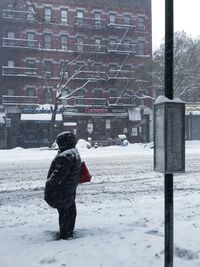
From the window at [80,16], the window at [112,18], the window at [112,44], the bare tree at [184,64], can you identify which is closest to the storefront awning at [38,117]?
the window at [112,44]

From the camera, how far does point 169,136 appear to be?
14.8 ft

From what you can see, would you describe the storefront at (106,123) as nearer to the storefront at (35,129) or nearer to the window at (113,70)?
the storefront at (35,129)

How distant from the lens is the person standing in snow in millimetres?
5770

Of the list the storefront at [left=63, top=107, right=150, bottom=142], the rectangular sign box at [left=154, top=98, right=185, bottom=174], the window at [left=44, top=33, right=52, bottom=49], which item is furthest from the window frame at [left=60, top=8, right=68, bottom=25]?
the rectangular sign box at [left=154, top=98, right=185, bottom=174]

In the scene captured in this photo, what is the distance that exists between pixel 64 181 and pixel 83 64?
3998cm

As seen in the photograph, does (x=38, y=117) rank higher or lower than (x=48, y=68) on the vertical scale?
lower

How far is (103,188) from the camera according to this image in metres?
11.5

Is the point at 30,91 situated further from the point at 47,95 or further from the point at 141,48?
the point at 141,48

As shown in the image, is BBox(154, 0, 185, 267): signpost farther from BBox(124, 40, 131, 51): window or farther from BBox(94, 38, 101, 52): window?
BBox(124, 40, 131, 51): window

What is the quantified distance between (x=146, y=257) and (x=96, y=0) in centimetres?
4469

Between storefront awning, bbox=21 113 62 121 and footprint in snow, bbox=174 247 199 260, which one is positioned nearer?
footprint in snow, bbox=174 247 199 260

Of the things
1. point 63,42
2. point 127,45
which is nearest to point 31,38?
point 63,42

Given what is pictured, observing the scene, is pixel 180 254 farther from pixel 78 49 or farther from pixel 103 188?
pixel 78 49

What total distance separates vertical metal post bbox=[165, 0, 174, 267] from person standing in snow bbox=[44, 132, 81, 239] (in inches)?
69.4
